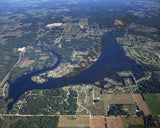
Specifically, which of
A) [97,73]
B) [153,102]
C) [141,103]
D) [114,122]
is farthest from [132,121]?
[97,73]

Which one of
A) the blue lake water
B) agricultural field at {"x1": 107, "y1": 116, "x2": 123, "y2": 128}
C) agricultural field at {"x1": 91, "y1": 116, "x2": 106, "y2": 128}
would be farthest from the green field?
agricultural field at {"x1": 91, "y1": 116, "x2": 106, "y2": 128}

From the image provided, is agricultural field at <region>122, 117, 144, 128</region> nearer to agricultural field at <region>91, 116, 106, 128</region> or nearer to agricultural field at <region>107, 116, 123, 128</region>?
agricultural field at <region>107, 116, 123, 128</region>

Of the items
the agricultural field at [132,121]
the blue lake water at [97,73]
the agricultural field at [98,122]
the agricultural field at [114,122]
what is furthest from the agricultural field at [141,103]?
the agricultural field at [98,122]

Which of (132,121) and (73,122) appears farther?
(73,122)

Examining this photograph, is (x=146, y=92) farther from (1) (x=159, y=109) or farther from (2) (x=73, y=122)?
(2) (x=73, y=122)

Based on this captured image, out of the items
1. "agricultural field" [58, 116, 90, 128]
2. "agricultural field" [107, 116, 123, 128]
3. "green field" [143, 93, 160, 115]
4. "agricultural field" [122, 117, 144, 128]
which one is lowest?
"agricultural field" [58, 116, 90, 128]

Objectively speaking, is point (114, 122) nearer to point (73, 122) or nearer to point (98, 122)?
point (98, 122)
